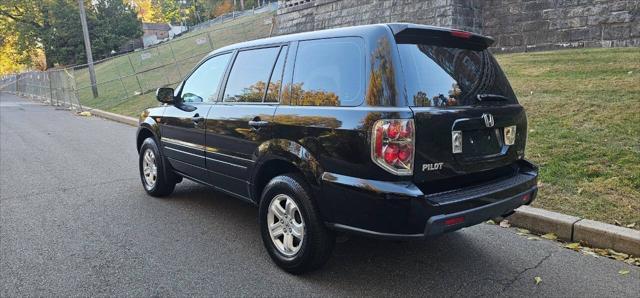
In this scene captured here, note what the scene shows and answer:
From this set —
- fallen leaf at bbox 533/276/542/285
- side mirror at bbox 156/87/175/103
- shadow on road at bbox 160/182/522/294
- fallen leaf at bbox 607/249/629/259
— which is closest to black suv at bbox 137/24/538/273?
shadow on road at bbox 160/182/522/294

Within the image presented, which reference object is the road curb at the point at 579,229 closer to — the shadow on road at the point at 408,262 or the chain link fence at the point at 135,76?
the shadow on road at the point at 408,262

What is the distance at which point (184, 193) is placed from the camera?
5.93 m

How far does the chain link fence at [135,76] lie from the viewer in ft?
67.1

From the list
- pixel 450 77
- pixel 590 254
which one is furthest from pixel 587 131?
pixel 450 77

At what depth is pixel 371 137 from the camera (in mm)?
2883

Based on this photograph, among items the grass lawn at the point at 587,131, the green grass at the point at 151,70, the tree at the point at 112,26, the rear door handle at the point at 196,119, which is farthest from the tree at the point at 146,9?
the rear door handle at the point at 196,119

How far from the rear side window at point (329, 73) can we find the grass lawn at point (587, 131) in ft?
8.91

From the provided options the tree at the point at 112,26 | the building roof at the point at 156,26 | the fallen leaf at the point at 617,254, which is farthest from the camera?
the building roof at the point at 156,26

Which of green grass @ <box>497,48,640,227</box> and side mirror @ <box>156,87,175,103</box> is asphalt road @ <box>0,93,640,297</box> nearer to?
green grass @ <box>497,48,640,227</box>

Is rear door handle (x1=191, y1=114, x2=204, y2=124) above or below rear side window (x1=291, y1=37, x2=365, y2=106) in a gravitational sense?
below

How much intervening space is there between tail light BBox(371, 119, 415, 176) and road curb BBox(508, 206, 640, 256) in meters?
2.20

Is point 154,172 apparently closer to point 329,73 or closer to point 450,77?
point 329,73

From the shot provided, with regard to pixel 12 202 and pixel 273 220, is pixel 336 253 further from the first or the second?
pixel 12 202

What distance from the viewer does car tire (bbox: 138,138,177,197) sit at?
5500mm
